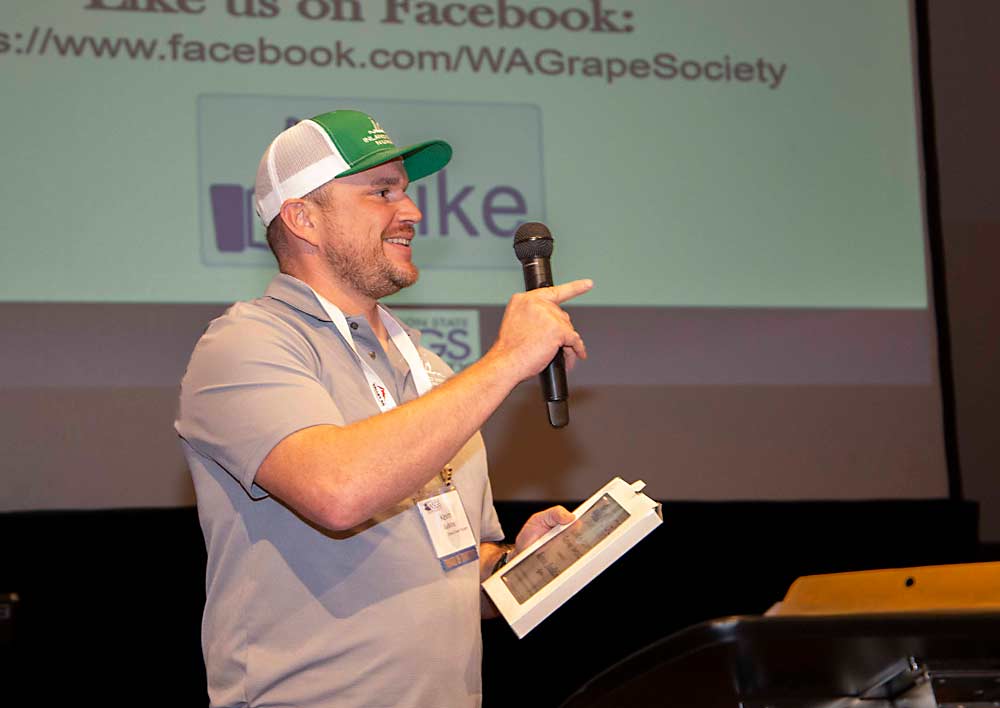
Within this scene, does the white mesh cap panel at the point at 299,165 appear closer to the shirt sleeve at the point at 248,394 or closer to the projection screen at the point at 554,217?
the shirt sleeve at the point at 248,394

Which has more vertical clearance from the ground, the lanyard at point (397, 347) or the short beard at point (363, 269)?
the short beard at point (363, 269)

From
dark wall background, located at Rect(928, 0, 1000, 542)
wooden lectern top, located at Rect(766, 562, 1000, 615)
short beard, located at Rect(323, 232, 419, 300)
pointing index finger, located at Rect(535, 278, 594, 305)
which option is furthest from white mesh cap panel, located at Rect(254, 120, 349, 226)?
dark wall background, located at Rect(928, 0, 1000, 542)

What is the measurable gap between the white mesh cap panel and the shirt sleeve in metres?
0.32

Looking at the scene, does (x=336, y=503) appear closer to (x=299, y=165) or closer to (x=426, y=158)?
→ (x=299, y=165)

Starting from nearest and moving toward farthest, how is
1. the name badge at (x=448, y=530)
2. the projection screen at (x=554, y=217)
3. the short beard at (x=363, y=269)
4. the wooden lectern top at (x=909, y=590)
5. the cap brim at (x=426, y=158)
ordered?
the wooden lectern top at (x=909, y=590), the name badge at (x=448, y=530), the short beard at (x=363, y=269), the cap brim at (x=426, y=158), the projection screen at (x=554, y=217)

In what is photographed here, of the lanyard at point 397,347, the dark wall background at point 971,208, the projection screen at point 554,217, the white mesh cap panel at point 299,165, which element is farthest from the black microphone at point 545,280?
the dark wall background at point 971,208

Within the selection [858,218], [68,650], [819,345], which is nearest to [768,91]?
[858,218]

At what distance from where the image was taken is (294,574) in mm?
1602

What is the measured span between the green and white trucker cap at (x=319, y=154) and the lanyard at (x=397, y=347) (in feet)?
0.68

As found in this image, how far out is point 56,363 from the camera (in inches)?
118

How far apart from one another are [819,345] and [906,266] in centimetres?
38

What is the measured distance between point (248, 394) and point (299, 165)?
54 centimetres

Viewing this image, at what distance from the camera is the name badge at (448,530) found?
171 centimetres

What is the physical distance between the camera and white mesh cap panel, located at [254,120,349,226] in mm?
1945
